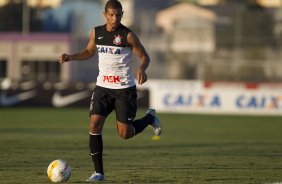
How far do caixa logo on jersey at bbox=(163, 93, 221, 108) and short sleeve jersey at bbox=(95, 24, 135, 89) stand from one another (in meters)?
23.3

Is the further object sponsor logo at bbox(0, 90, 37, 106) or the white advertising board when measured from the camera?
sponsor logo at bbox(0, 90, 37, 106)

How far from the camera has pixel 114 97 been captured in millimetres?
10648

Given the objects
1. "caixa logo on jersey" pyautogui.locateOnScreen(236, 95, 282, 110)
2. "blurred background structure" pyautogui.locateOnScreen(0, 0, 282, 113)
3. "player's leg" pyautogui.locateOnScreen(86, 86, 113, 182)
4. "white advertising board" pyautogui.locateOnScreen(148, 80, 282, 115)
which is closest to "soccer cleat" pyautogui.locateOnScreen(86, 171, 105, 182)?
"player's leg" pyautogui.locateOnScreen(86, 86, 113, 182)

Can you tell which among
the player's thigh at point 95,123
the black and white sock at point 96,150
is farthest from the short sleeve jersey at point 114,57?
the black and white sock at point 96,150

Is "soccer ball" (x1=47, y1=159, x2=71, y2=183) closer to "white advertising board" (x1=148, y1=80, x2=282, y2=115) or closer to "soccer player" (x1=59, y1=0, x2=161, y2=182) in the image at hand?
"soccer player" (x1=59, y1=0, x2=161, y2=182)

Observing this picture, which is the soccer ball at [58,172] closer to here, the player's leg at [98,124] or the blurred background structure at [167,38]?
the player's leg at [98,124]

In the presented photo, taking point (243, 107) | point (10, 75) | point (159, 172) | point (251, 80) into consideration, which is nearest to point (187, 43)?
point (251, 80)

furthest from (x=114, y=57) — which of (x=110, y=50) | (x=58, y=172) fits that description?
(x=58, y=172)

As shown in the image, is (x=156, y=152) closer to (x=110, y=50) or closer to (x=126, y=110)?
(x=126, y=110)

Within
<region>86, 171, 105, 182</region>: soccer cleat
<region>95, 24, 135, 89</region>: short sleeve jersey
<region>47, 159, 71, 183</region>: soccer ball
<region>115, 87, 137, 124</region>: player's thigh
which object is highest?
<region>95, 24, 135, 89</region>: short sleeve jersey

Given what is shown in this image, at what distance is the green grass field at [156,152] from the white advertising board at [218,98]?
6396 mm

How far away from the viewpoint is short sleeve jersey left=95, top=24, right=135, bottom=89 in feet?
34.5

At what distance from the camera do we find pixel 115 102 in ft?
35.1

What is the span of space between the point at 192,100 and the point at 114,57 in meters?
23.6
